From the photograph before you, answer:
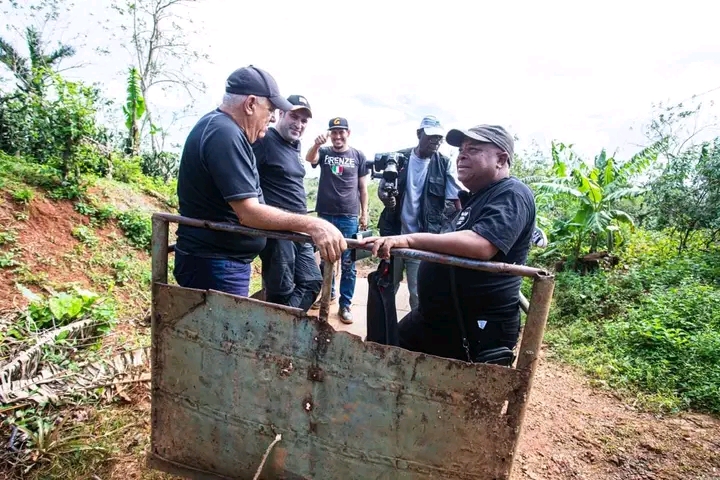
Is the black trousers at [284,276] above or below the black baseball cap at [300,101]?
below

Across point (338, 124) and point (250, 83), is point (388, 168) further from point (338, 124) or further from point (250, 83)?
point (250, 83)

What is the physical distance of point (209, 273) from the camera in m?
2.06

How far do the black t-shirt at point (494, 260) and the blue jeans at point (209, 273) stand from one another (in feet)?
3.09

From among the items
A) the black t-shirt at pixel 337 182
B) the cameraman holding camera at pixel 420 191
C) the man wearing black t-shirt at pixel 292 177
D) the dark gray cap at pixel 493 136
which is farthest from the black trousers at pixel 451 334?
the black t-shirt at pixel 337 182

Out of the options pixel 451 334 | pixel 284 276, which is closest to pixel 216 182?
pixel 284 276

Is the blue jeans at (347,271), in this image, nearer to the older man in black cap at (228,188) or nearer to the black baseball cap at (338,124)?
the black baseball cap at (338,124)

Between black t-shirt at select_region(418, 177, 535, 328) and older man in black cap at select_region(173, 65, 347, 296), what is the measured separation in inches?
29.9

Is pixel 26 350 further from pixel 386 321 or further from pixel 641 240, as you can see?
pixel 641 240

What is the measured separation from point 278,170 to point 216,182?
5.17 ft

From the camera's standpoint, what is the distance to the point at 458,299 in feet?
6.82

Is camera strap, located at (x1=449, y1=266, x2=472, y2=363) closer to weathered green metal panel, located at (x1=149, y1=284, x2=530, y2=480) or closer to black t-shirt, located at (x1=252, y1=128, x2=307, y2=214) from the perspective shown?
weathered green metal panel, located at (x1=149, y1=284, x2=530, y2=480)

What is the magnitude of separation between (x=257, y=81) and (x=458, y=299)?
55.8 inches

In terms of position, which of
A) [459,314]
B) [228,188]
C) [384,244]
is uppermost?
[228,188]

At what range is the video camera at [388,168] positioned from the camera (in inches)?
157
